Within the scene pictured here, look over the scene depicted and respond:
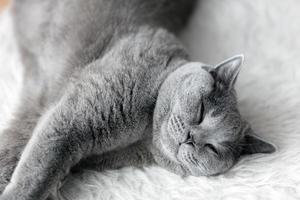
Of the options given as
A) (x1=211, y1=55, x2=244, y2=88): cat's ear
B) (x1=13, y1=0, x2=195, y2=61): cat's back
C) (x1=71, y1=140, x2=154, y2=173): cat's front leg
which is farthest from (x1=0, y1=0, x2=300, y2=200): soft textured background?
(x1=211, y1=55, x2=244, y2=88): cat's ear

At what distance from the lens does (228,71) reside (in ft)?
3.96

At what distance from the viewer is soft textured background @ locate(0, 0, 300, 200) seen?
1.18 m

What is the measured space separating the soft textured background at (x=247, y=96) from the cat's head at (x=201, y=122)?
0.05 metres

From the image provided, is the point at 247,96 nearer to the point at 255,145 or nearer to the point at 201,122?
the point at 255,145

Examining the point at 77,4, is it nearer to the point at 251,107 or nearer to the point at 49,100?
the point at 49,100

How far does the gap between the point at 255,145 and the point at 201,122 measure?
205mm

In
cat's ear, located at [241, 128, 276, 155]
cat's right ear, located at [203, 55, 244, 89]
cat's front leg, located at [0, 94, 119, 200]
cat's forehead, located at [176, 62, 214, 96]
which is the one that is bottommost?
cat's front leg, located at [0, 94, 119, 200]

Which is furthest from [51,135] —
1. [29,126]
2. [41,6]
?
[41,6]

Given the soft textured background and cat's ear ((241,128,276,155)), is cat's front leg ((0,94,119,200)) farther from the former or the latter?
cat's ear ((241,128,276,155))

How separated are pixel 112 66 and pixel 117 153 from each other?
25cm

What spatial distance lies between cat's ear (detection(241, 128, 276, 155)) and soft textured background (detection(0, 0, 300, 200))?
0.07ft

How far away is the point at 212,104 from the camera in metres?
1.17

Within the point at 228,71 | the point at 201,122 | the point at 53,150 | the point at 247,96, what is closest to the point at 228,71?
the point at 228,71

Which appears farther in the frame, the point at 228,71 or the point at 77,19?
the point at 77,19
